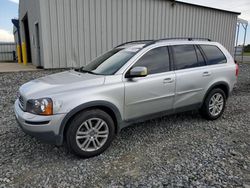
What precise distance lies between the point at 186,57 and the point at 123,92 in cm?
162

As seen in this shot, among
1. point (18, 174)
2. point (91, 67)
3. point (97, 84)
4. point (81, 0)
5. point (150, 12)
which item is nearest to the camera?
point (18, 174)

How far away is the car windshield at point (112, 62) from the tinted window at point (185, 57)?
823 mm

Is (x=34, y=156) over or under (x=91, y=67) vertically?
under

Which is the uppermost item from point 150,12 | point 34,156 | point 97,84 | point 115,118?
point 150,12

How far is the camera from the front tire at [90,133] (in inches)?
118

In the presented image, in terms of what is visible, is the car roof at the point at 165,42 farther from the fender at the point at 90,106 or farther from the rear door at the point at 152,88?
the fender at the point at 90,106

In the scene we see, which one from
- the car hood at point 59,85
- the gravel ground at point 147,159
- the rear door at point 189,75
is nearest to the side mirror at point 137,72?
the car hood at point 59,85

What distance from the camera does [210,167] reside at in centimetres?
294

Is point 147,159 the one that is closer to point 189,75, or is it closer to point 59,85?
point 59,85

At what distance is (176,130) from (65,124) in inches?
87.3

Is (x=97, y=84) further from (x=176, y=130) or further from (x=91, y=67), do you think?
(x=176, y=130)

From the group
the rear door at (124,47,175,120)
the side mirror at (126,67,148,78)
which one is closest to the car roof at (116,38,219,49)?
the rear door at (124,47,175,120)

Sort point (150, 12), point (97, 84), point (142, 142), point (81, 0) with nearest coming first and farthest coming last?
point (97, 84) < point (142, 142) < point (81, 0) < point (150, 12)

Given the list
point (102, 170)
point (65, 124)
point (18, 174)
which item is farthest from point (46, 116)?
point (102, 170)
